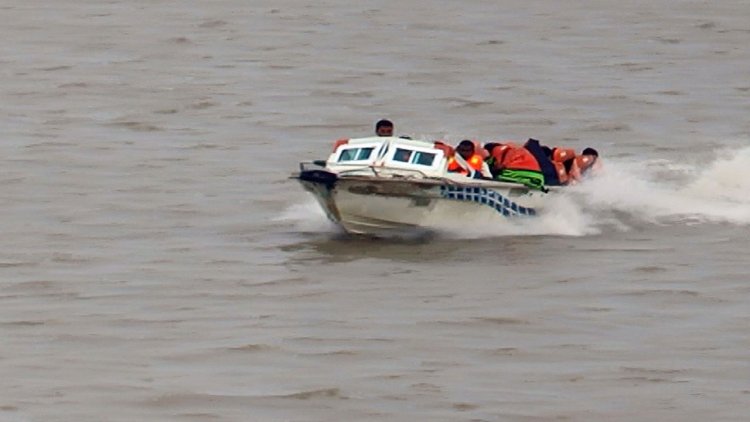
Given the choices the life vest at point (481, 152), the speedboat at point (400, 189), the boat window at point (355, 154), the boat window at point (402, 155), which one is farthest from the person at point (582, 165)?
the boat window at point (355, 154)

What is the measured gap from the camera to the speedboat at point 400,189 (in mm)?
29672

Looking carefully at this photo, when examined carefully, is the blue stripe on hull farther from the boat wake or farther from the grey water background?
the grey water background

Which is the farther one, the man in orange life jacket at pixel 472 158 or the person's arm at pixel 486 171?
the person's arm at pixel 486 171

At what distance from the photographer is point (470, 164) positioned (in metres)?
30.5

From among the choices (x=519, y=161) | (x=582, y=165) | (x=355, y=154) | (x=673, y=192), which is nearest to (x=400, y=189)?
(x=355, y=154)

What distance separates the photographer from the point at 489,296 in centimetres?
2691

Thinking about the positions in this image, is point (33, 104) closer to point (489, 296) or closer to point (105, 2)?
point (105, 2)

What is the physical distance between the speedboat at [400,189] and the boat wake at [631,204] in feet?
0.81

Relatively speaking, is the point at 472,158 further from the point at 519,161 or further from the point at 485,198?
the point at 519,161

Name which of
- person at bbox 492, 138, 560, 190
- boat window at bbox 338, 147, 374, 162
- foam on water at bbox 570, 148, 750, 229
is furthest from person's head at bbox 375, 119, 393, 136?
foam on water at bbox 570, 148, 750, 229

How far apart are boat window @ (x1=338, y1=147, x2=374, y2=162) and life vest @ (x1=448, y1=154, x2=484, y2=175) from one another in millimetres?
1003

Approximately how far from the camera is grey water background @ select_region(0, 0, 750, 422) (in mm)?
22484

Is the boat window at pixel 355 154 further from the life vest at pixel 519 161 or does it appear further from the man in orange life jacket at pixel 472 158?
the life vest at pixel 519 161

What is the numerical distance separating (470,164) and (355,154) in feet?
4.78
